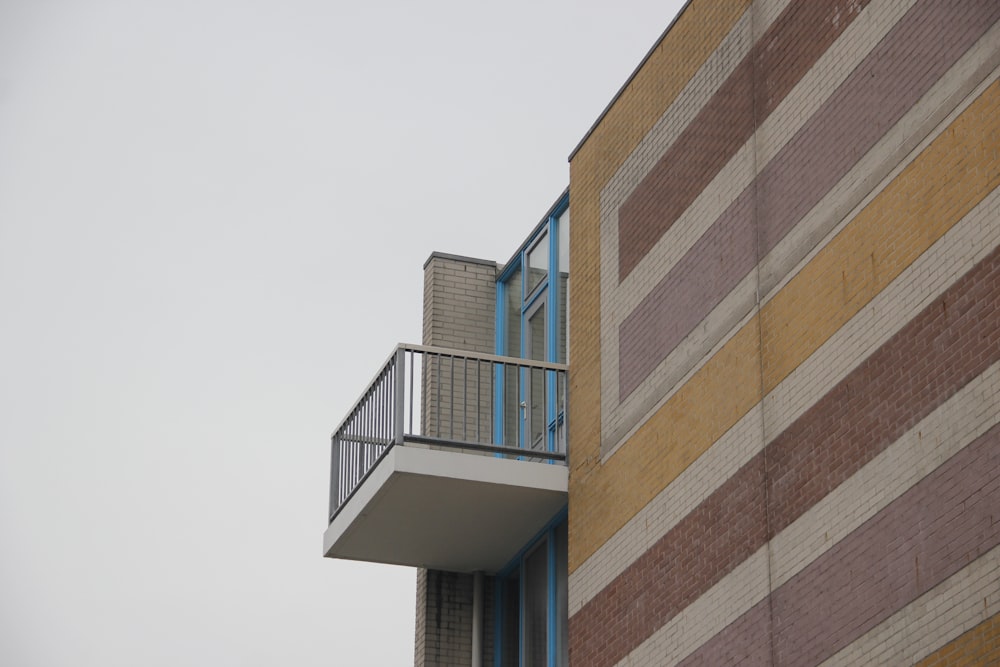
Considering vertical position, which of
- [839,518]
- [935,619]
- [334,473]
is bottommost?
[935,619]

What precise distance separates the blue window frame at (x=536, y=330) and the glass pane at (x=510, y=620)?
1557 mm

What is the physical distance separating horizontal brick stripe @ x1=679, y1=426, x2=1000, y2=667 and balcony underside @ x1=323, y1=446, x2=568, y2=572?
389 centimetres

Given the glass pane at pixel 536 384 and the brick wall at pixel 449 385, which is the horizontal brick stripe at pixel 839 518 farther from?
the brick wall at pixel 449 385

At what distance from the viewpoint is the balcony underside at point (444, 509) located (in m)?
16.1

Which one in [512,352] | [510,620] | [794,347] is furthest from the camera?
[512,352]

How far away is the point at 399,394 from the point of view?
16.2m

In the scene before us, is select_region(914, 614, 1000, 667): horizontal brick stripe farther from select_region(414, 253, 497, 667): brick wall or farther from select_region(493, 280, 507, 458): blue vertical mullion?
select_region(493, 280, 507, 458): blue vertical mullion

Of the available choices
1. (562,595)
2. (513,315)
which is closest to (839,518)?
(562,595)

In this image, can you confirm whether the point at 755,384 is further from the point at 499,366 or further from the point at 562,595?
the point at 499,366

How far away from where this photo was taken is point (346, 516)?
17359 millimetres

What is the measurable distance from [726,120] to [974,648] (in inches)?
225

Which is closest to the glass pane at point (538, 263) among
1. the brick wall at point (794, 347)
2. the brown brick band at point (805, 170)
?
the brick wall at point (794, 347)

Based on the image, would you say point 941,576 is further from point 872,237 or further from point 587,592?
point 587,592

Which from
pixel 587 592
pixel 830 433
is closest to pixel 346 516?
pixel 587 592
